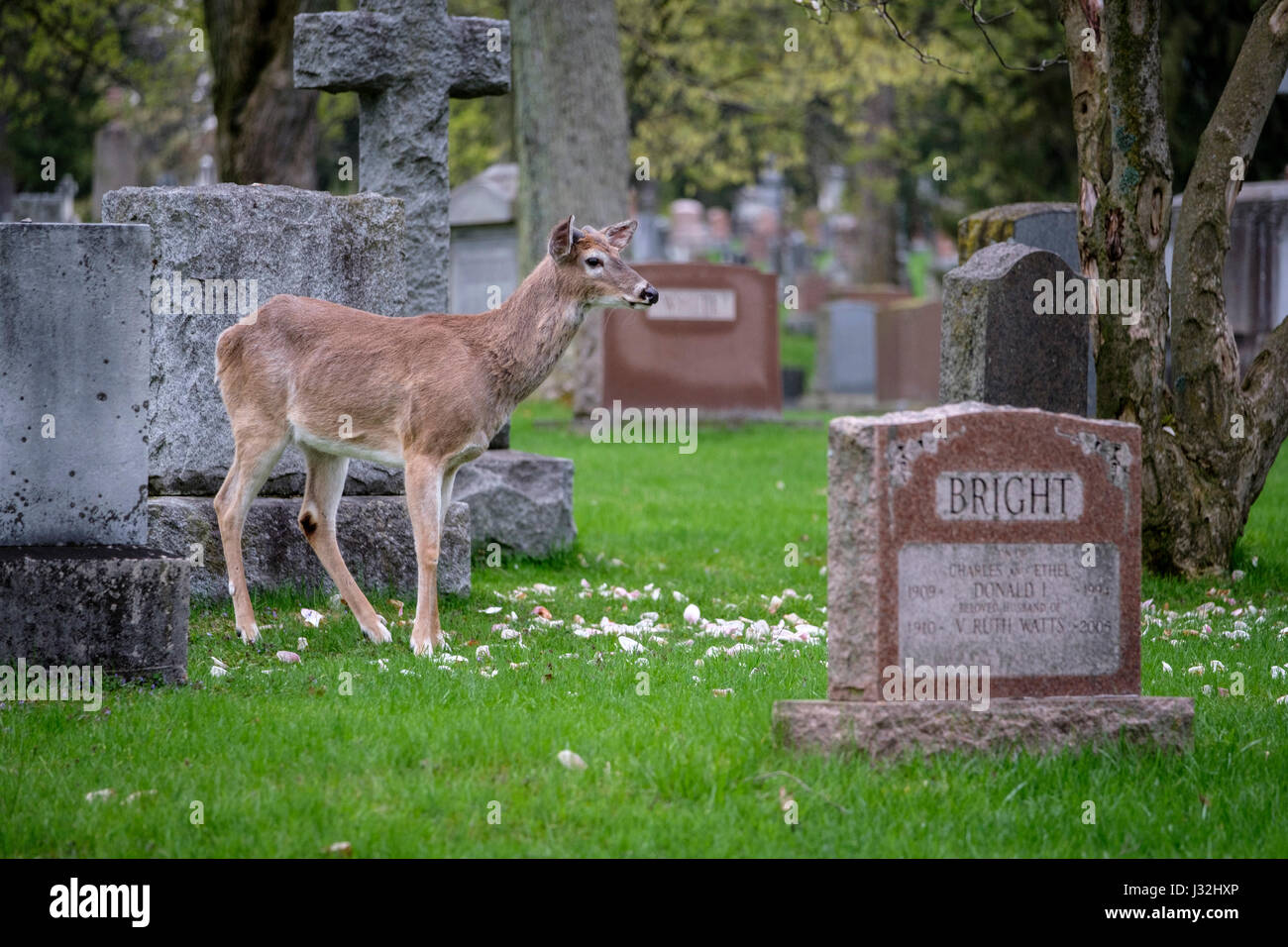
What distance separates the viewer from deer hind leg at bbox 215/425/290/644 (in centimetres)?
718

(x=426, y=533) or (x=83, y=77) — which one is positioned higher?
(x=83, y=77)

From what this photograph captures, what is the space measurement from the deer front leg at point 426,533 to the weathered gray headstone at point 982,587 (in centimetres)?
240

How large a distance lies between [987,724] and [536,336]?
10.4 ft

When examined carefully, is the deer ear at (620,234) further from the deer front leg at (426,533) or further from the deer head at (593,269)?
the deer front leg at (426,533)

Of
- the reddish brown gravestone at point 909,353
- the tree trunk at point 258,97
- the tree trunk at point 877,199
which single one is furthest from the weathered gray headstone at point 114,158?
the tree trunk at point 877,199

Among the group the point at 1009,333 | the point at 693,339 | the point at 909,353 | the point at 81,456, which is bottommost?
the point at 81,456

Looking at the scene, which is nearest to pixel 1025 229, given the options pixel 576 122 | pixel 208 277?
pixel 208 277

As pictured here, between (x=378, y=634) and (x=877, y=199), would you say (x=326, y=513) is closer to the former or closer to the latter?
(x=378, y=634)

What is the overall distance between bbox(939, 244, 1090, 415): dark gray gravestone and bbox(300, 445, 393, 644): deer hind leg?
348 cm

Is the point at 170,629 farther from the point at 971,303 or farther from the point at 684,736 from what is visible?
the point at 971,303

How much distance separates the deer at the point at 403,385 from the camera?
7.01m

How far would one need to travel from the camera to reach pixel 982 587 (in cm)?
511

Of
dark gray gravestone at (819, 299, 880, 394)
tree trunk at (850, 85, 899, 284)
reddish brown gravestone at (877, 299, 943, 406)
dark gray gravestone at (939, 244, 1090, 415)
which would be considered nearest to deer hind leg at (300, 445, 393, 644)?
dark gray gravestone at (939, 244, 1090, 415)
